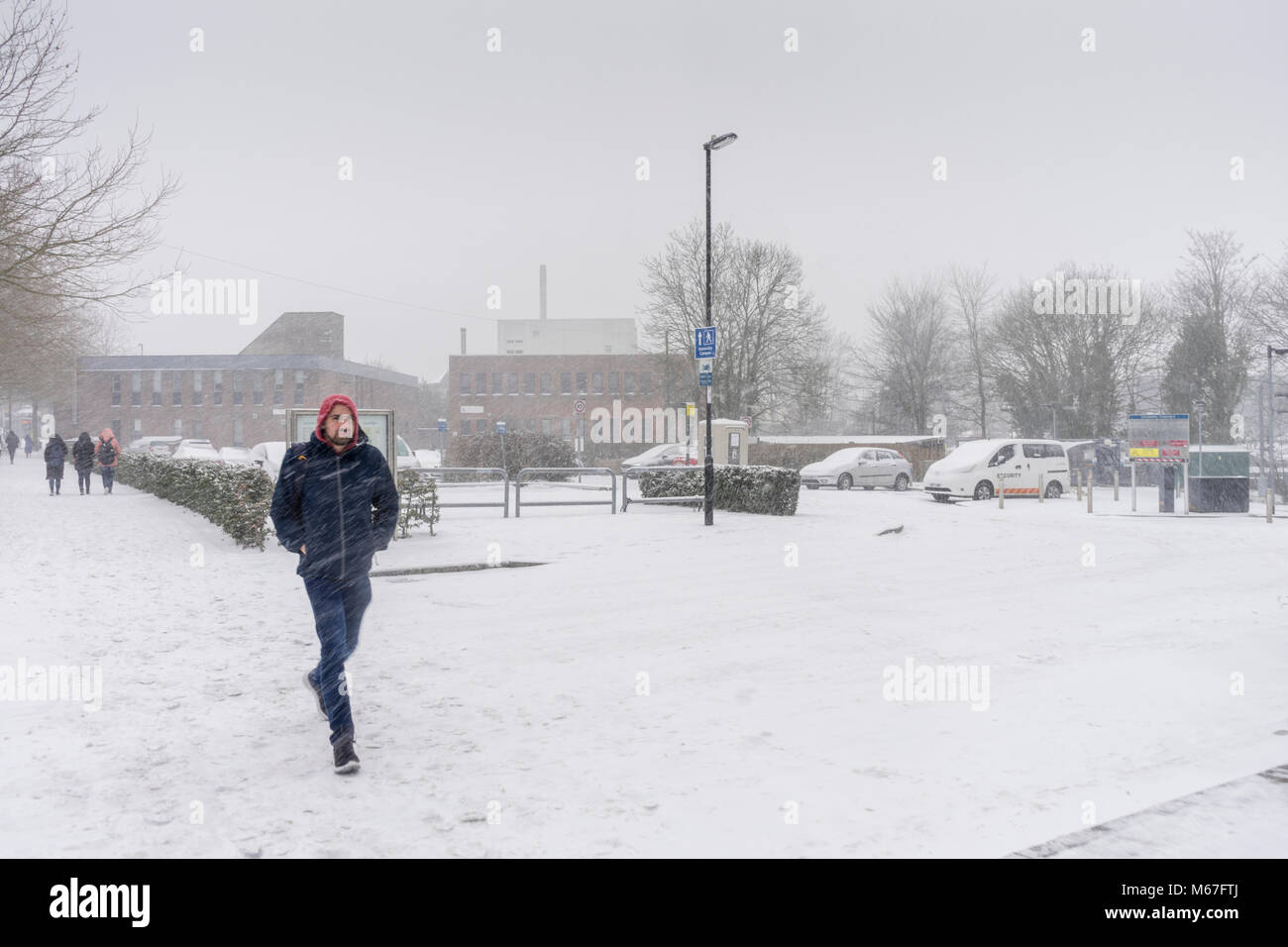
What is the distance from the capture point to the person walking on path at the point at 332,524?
5.18m

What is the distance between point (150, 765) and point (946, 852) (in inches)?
151

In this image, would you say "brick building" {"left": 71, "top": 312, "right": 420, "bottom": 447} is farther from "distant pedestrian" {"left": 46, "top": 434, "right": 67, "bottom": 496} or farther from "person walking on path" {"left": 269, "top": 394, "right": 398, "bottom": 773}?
"person walking on path" {"left": 269, "top": 394, "right": 398, "bottom": 773}

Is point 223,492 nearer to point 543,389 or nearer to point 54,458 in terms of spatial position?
point 54,458

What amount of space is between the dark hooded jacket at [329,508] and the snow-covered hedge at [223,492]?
574 centimetres

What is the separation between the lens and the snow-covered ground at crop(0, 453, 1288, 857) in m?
4.28

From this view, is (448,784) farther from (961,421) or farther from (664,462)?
(961,421)

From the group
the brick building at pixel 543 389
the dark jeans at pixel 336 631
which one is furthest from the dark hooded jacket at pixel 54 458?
the brick building at pixel 543 389

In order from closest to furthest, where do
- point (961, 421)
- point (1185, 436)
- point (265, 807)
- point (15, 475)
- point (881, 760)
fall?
point (265, 807) < point (881, 760) < point (1185, 436) < point (15, 475) < point (961, 421)

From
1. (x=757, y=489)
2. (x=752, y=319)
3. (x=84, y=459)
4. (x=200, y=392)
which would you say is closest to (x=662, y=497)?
(x=757, y=489)

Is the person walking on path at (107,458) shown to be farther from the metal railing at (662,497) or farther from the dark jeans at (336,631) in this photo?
the dark jeans at (336,631)

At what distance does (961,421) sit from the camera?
6725 centimetres

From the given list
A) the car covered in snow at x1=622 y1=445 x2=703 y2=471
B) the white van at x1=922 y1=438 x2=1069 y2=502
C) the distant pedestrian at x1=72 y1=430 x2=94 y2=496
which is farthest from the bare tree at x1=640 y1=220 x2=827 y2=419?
the distant pedestrian at x1=72 y1=430 x2=94 y2=496

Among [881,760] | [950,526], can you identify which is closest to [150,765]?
[881,760]

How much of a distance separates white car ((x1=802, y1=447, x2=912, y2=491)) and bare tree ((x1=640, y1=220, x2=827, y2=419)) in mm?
12723
